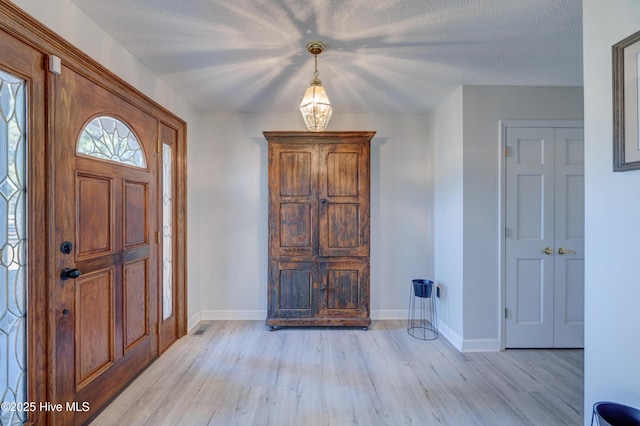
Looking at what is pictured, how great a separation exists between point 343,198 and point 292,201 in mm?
578

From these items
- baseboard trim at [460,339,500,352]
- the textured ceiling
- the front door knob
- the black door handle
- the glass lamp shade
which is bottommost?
baseboard trim at [460,339,500,352]

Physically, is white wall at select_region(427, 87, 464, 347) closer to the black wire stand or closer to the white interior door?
the black wire stand

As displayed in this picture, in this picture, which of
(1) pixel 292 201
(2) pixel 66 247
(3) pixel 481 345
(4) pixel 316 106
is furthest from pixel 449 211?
(2) pixel 66 247

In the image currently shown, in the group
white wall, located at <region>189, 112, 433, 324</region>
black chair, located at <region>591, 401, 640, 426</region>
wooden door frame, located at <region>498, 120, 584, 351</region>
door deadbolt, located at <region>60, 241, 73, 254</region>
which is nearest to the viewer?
black chair, located at <region>591, 401, 640, 426</region>

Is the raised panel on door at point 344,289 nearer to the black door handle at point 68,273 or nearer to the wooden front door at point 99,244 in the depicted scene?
the wooden front door at point 99,244

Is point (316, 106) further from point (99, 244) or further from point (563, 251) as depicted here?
point (563, 251)

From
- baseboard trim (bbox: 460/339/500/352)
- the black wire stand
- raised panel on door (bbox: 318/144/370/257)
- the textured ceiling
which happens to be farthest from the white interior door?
raised panel on door (bbox: 318/144/370/257)

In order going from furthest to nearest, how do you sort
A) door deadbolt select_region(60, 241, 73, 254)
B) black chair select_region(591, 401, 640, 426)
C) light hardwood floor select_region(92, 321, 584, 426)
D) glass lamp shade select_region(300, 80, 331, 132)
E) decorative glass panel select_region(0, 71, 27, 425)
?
glass lamp shade select_region(300, 80, 331, 132), light hardwood floor select_region(92, 321, 584, 426), door deadbolt select_region(60, 241, 73, 254), decorative glass panel select_region(0, 71, 27, 425), black chair select_region(591, 401, 640, 426)

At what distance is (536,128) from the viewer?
2.91 metres

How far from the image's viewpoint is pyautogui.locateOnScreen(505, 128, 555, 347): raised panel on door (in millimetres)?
2896

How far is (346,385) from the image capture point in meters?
2.32

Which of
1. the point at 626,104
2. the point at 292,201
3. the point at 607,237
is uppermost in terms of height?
the point at 626,104

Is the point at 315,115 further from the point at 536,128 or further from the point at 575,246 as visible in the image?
the point at 575,246

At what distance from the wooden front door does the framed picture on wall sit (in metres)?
2.78
